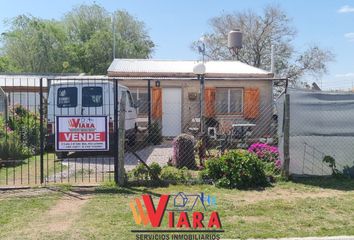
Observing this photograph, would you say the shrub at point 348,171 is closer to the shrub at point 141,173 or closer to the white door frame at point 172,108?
the shrub at point 141,173

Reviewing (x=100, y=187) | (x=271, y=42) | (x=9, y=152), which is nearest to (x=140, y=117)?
(x=9, y=152)

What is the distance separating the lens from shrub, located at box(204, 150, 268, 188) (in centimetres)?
778

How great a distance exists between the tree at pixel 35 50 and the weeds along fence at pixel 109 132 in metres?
22.2

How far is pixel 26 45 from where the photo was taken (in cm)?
3931

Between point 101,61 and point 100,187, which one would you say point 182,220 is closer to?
point 100,187

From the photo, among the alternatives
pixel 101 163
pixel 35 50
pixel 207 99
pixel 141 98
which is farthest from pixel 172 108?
pixel 35 50

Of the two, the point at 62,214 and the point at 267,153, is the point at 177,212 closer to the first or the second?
the point at 62,214

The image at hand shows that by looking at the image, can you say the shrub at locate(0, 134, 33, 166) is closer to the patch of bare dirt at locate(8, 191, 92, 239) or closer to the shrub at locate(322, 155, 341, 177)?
the patch of bare dirt at locate(8, 191, 92, 239)

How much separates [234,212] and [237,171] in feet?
6.17

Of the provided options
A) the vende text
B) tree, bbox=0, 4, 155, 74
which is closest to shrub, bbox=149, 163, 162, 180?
the vende text

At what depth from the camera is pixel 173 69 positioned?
17.8 metres

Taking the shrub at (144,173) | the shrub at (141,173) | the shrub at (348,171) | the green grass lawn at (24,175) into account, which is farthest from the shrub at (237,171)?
the green grass lawn at (24,175)

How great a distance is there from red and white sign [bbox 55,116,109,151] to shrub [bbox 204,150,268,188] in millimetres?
2160

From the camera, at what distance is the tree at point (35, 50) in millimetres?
39094
